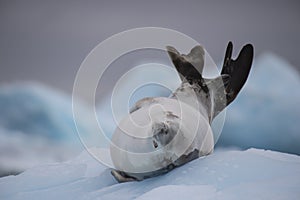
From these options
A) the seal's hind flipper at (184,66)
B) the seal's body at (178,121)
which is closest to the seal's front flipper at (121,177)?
the seal's body at (178,121)

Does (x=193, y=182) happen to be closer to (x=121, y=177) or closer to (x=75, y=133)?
(x=121, y=177)

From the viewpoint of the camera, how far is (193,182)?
3.47 ft

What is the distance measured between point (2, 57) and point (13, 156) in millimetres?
342

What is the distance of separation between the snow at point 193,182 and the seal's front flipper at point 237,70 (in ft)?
0.77

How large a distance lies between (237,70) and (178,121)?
1.21 feet

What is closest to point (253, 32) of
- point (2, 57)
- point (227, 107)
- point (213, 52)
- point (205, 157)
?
point (213, 52)

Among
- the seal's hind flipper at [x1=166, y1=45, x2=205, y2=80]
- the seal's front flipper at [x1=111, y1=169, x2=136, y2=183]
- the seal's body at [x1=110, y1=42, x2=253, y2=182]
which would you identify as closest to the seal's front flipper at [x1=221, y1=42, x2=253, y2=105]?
the seal's body at [x1=110, y1=42, x2=253, y2=182]

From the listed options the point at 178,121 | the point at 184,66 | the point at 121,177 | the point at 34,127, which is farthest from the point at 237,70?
the point at 34,127

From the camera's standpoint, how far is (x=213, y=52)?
59.2 inches

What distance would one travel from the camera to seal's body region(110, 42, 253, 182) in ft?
3.54

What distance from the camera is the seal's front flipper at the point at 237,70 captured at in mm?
1367

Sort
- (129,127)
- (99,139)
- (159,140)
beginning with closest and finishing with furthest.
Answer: (159,140), (129,127), (99,139)

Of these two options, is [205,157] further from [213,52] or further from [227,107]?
[213,52]

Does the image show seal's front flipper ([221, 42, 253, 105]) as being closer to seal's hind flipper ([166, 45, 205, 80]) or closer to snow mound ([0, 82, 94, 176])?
seal's hind flipper ([166, 45, 205, 80])
